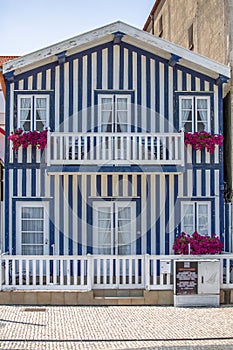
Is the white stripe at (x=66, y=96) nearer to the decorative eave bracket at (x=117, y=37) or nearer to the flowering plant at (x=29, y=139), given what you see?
the flowering plant at (x=29, y=139)

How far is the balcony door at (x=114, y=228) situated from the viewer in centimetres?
1758

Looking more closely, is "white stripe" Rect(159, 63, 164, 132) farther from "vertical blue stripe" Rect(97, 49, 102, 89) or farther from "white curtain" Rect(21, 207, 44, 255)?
"white curtain" Rect(21, 207, 44, 255)

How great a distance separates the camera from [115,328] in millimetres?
12359

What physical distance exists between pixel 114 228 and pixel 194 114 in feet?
13.3

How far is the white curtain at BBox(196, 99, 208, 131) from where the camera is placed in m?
18.0

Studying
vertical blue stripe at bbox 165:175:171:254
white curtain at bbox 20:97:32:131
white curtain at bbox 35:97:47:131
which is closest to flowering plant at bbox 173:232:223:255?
vertical blue stripe at bbox 165:175:171:254

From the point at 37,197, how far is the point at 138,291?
4176 mm

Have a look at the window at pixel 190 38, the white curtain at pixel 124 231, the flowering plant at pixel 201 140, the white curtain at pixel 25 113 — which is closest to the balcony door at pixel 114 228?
the white curtain at pixel 124 231

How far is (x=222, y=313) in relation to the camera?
13961mm

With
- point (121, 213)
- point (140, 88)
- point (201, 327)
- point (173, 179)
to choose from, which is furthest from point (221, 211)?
point (201, 327)

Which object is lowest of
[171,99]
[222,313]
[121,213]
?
[222,313]

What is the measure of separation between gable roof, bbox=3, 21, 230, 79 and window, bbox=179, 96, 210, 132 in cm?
97

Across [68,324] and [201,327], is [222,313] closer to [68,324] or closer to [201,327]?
[201,327]

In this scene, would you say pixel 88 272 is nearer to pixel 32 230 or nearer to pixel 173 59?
pixel 32 230
